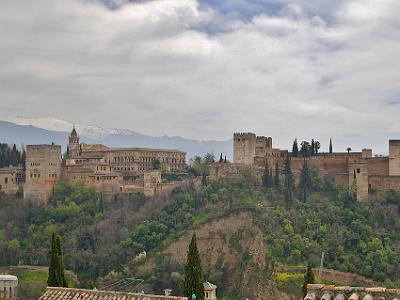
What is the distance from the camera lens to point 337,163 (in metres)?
50.6

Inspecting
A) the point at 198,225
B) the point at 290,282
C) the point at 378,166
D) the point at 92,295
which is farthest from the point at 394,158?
the point at 92,295

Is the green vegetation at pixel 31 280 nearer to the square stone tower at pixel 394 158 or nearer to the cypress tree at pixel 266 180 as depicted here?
the cypress tree at pixel 266 180

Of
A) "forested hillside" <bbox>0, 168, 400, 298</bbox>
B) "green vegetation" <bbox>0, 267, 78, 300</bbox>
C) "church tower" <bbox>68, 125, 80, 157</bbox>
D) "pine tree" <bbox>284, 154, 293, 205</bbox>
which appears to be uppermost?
"church tower" <bbox>68, 125, 80, 157</bbox>

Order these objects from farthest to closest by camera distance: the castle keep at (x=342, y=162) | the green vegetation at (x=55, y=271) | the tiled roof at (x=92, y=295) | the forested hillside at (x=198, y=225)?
the castle keep at (x=342, y=162), the forested hillside at (x=198, y=225), the green vegetation at (x=55, y=271), the tiled roof at (x=92, y=295)

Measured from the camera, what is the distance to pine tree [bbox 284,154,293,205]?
48.0m

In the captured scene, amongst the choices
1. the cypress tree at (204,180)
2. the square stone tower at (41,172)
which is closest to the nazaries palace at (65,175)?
the square stone tower at (41,172)

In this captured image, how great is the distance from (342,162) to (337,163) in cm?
42

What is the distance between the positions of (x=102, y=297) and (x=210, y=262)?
31.5 meters

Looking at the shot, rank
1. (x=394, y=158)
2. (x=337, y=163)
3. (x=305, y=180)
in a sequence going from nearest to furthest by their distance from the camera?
(x=394, y=158) → (x=305, y=180) → (x=337, y=163)

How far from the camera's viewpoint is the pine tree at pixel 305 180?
48.8m

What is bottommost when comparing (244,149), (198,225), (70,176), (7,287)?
(198,225)

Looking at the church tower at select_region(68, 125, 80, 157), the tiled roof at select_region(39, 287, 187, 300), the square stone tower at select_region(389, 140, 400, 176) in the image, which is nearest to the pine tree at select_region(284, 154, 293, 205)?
the square stone tower at select_region(389, 140, 400, 176)

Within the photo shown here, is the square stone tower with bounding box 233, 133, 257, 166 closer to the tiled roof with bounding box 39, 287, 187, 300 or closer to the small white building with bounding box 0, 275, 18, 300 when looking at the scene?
the small white building with bounding box 0, 275, 18, 300

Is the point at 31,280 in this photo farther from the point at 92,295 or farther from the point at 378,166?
the point at 92,295
